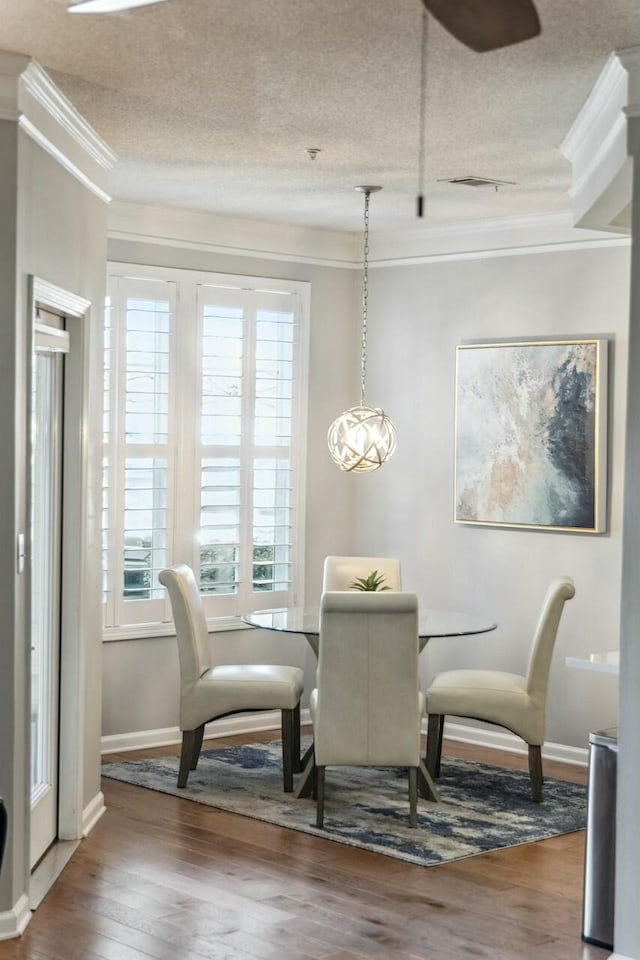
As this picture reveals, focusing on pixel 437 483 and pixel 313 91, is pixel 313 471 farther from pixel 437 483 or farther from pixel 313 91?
pixel 313 91

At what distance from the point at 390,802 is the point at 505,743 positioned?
141 centimetres

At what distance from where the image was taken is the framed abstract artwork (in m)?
6.21

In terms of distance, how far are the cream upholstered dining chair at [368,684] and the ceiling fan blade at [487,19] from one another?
360 cm

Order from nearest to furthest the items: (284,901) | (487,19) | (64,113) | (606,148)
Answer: (487,19) < (606,148) < (284,901) < (64,113)

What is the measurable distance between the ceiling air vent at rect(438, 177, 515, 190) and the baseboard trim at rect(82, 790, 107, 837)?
3182 millimetres

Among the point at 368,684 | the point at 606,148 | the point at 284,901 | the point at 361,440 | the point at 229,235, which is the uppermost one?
the point at 229,235

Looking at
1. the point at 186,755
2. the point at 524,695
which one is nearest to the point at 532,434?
the point at 524,695

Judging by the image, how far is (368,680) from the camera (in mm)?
5012

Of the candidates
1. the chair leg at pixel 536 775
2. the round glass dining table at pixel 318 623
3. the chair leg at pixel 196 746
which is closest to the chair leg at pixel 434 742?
the round glass dining table at pixel 318 623

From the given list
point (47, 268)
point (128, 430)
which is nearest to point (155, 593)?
point (128, 430)

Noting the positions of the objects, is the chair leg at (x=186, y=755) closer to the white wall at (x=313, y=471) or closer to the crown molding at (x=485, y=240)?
the white wall at (x=313, y=471)

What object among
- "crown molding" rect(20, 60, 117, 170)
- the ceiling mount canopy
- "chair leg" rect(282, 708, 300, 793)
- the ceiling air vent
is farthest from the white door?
the ceiling mount canopy

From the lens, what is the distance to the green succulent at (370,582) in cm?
597

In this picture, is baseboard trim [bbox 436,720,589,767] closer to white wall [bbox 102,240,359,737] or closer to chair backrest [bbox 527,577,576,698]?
chair backrest [bbox 527,577,576,698]
